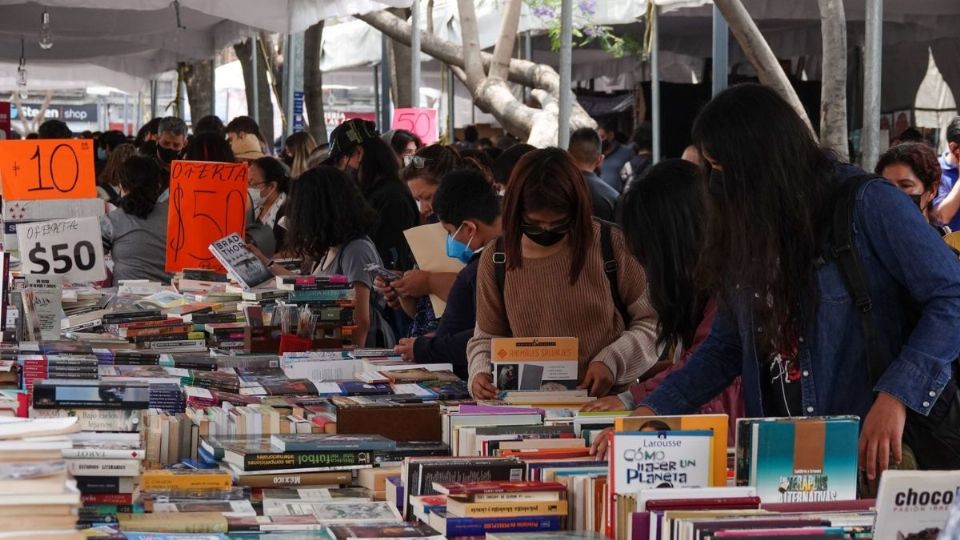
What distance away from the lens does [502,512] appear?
2.92 m

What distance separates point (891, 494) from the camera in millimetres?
2230

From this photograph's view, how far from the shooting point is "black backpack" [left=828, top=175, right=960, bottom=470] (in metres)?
3.23

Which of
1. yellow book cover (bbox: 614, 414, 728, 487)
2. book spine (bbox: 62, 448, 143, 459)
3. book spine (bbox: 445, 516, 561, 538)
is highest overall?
yellow book cover (bbox: 614, 414, 728, 487)

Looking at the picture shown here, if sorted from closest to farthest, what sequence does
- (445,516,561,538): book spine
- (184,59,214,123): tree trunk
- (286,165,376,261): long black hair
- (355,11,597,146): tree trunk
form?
(445,516,561,538): book spine → (286,165,376,261): long black hair → (355,11,597,146): tree trunk → (184,59,214,123): tree trunk

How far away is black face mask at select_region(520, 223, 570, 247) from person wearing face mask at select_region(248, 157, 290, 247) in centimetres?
485

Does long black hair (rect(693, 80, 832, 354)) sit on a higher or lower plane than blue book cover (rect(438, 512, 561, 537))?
higher

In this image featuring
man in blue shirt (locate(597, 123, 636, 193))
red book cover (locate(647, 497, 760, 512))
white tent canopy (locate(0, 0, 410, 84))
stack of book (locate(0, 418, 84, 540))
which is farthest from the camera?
man in blue shirt (locate(597, 123, 636, 193))

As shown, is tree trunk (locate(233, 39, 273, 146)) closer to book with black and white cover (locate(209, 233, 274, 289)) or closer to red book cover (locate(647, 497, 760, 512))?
book with black and white cover (locate(209, 233, 274, 289))

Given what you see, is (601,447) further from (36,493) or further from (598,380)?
(36,493)

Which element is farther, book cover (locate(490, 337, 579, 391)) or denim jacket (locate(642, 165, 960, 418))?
book cover (locate(490, 337, 579, 391))

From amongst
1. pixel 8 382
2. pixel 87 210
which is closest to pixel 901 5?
pixel 87 210

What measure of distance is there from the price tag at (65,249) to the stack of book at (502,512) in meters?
4.68

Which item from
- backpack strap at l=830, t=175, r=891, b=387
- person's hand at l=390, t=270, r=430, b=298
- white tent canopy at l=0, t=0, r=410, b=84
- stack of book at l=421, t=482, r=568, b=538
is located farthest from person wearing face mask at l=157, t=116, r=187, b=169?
stack of book at l=421, t=482, r=568, b=538

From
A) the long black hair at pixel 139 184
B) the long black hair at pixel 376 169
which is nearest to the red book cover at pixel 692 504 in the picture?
the long black hair at pixel 376 169
